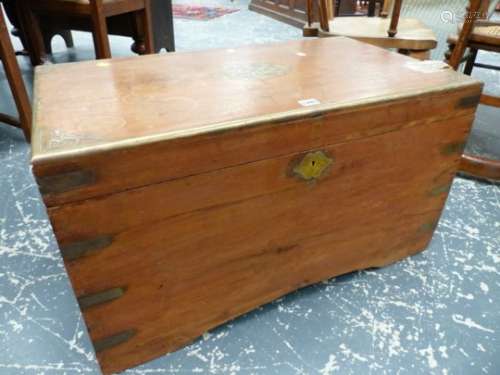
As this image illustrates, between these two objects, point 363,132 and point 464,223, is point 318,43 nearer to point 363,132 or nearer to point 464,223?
point 363,132

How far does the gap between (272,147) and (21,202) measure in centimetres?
103

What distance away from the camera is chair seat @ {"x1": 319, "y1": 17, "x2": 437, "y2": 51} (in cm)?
142

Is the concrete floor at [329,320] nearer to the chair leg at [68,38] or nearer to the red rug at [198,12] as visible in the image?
the chair leg at [68,38]

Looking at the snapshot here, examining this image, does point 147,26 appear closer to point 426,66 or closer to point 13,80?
point 13,80

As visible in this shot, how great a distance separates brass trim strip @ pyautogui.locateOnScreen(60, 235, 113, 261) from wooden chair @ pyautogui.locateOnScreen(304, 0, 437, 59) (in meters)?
1.23

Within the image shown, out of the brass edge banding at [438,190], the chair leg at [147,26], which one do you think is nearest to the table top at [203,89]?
the brass edge banding at [438,190]

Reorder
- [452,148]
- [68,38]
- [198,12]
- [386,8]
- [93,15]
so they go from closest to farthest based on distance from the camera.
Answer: [452,148], [93,15], [386,8], [68,38], [198,12]

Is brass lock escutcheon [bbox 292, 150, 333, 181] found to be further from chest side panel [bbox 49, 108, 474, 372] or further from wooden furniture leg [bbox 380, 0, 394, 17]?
wooden furniture leg [bbox 380, 0, 394, 17]

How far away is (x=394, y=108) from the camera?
2.61ft

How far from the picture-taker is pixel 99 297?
71 cm

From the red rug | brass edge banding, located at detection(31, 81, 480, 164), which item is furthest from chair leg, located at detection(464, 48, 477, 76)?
the red rug

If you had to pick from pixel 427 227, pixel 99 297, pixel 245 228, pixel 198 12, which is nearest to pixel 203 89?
pixel 245 228

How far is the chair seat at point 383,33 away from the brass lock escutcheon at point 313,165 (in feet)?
2.92

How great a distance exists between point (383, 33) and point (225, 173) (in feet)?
3.92
